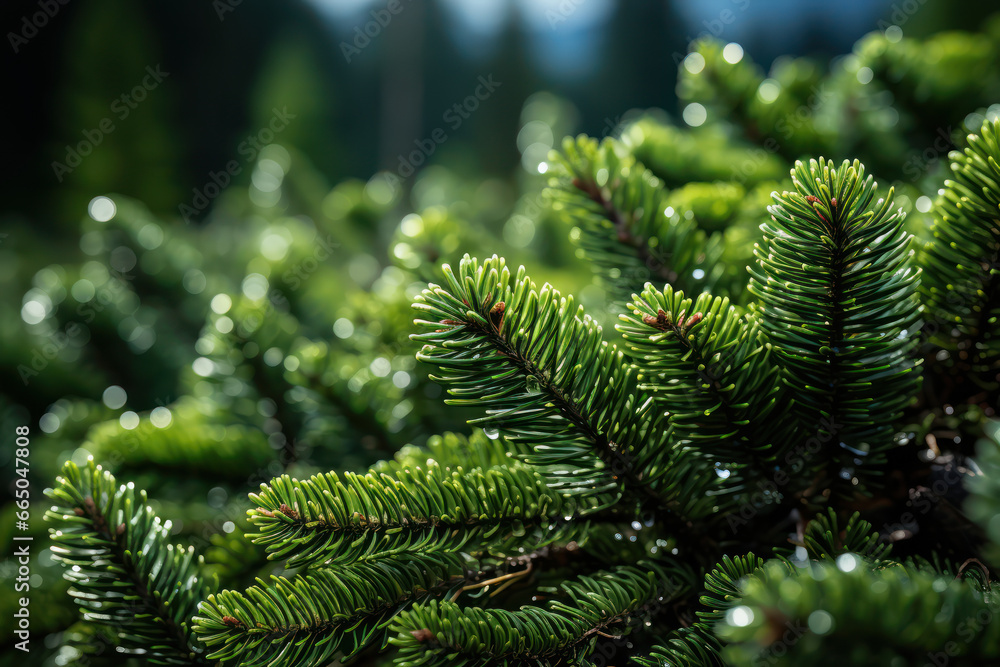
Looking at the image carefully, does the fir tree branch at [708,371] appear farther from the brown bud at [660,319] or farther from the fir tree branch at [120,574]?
the fir tree branch at [120,574]

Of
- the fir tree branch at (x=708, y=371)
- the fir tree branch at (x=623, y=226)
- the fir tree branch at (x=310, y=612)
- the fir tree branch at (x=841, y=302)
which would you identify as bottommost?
the fir tree branch at (x=310, y=612)

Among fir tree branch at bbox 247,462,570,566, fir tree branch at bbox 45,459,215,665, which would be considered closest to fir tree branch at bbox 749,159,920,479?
fir tree branch at bbox 247,462,570,566

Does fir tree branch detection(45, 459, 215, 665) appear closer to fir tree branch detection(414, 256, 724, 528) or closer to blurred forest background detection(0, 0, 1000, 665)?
blurred forest background detection(0, 0, 1000, 665)

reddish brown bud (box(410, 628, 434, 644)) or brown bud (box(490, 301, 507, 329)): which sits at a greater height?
brown bud (box(490, 301, 507, 329))

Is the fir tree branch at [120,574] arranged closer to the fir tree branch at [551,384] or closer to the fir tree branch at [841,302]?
the fir tree branch at [551,384]

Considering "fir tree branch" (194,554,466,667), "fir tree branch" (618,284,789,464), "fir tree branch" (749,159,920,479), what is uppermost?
"fir tree branch" (749,159,920,479)

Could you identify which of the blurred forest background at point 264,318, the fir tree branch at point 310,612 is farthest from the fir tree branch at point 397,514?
the blurred forest background at point 264,318

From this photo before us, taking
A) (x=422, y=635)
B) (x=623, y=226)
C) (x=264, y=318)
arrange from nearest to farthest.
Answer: (x=422, y=635)
(x=623, y=226)
(x=264, y=318)

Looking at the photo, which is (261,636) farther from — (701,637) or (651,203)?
(651,203)

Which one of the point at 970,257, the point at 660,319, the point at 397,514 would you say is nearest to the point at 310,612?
the point at 397,514

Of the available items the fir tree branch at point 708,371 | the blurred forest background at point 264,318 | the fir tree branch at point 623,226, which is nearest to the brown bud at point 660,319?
the fir tree branch at point 708,371

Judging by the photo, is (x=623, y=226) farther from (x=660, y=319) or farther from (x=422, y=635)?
(x=422, y=635)

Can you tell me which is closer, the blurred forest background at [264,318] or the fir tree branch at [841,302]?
the fir tree branch at [841,302]

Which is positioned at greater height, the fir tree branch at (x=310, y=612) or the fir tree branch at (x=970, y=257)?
the fir tree branch at (x=970, y=257)
